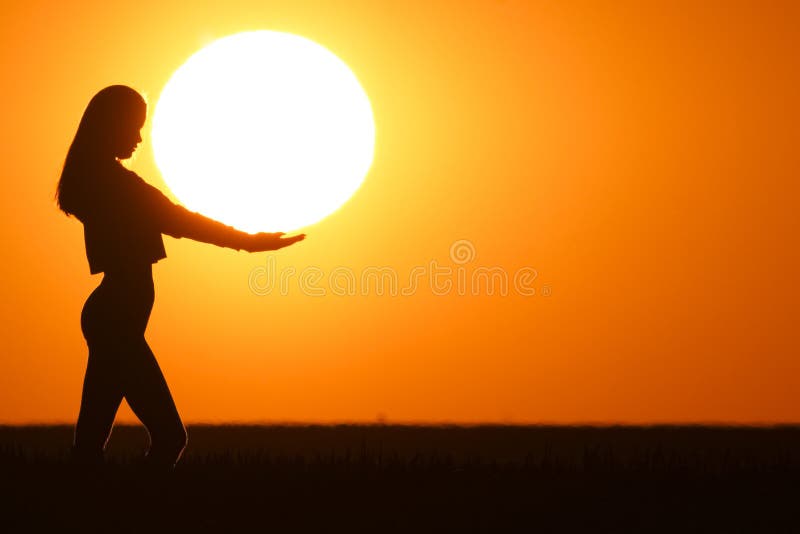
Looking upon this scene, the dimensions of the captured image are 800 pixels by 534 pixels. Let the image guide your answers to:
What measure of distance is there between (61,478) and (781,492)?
15.1 feet

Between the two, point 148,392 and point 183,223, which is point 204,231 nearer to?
point 183,223

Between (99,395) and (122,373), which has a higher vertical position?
(122,373)

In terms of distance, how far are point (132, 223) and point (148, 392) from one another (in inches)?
39.9

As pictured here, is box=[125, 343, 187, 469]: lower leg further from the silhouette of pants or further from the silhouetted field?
the silhouetted field

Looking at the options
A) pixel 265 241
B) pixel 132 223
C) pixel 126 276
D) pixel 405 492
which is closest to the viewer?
pixel 126 276

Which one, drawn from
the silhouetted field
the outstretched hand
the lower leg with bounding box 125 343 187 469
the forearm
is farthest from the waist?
the silhouetted field

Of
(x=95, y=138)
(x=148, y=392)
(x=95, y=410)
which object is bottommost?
(x=95, y=410)

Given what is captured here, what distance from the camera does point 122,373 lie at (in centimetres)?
777

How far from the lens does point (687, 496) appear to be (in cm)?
830

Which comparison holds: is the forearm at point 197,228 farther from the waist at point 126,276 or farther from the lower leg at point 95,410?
the lower leg at point 95,410

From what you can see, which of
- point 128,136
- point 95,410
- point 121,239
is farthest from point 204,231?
point 95,410

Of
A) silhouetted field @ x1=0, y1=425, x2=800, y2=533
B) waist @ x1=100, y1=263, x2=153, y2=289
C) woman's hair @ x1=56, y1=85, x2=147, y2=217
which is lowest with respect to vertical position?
silhouetted field @ x1=0, y1=425, x2=800, y2=533

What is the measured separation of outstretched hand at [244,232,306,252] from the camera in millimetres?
7887

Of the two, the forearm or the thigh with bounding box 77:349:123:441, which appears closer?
the thigh with bounding box 77:349:123:441
